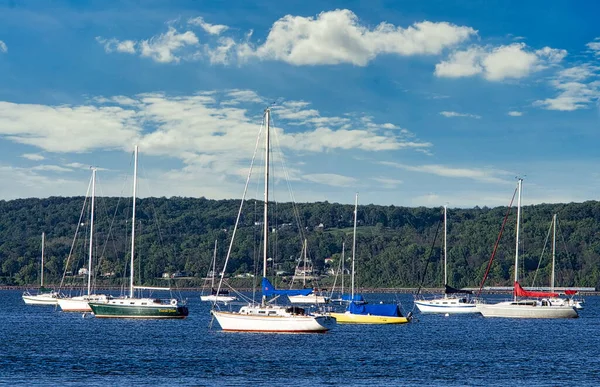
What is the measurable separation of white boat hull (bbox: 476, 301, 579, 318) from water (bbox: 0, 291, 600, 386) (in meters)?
10.4

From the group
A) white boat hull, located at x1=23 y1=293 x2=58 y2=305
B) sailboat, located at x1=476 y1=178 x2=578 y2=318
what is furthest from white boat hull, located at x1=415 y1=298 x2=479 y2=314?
white boat hull, located at x1=23 y1=293 x2=58 y2=305

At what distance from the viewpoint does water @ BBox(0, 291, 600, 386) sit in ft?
175

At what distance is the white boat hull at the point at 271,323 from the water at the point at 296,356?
2.93 feet

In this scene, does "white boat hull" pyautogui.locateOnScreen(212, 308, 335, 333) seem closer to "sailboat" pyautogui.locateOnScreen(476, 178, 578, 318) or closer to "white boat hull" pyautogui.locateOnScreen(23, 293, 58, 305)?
"sailboat" pyautogui.locateOnScreen(476, 178, 578, 318)

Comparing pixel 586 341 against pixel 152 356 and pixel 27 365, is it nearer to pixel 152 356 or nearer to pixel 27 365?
pixel 152 356

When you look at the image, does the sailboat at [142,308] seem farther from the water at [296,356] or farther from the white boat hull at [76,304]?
the white boat hull at [76,304]

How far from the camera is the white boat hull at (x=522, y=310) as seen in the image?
358 ft

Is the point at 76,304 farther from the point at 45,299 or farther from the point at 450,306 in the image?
the point at 450,306

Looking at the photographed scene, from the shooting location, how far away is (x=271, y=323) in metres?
73.6

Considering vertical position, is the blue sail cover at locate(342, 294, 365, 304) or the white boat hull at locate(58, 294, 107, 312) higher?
the blue sail cover at locate(342, 294, 365, 304)

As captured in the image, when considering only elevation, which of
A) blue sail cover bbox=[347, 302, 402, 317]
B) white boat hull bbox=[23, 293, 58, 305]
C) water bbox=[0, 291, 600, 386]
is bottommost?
water bbox=[0, 291, 600, 386]

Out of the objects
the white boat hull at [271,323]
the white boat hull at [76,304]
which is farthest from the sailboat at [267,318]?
the white boat hull at [76,304]

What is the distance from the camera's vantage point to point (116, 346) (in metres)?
72.0

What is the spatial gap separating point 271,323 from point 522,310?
4612 cm
